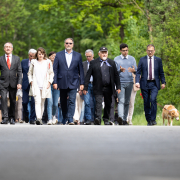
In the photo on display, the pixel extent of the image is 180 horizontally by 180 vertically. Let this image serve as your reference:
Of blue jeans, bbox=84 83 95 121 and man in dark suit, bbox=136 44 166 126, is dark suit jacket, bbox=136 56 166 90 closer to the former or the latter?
man in dark suit, bbox=136 44 166 126

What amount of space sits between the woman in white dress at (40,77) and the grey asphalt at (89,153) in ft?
8.36

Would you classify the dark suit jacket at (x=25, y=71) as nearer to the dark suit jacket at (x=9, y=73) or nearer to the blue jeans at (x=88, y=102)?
the dark suit jacket at (x=9, y=73)

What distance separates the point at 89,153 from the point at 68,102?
5.73 m

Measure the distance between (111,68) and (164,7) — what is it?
36.4 feet

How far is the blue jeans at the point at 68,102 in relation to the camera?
1358 centimetres

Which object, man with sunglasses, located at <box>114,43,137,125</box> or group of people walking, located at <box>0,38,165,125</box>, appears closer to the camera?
group of people walking, located at <box>0,38,165,125</box>

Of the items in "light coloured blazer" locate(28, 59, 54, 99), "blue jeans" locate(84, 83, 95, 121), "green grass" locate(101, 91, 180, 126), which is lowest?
"green grass" locate(101, 91, 180, 126)

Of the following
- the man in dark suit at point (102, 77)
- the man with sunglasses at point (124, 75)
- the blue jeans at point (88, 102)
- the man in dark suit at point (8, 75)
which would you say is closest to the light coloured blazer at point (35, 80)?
the man in dark suit at point (8, 75)

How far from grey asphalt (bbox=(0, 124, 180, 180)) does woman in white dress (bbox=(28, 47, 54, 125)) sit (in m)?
2.55

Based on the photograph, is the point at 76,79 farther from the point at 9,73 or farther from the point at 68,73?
the point at 9,73

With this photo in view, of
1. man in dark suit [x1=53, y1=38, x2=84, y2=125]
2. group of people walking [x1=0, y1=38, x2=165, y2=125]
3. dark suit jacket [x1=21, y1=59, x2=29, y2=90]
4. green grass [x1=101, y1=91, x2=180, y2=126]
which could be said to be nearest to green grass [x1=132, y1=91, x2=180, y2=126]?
green grass [x1=101, y1=91, x2=180, y2=126]

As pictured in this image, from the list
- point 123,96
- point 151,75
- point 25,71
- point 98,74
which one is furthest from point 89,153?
point 25,71

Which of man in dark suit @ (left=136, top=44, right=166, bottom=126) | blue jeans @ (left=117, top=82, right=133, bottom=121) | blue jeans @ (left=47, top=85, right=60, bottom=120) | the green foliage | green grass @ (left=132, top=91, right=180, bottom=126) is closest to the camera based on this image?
man in dark suit @ (left=136, top=44, right=166, bottom=126)

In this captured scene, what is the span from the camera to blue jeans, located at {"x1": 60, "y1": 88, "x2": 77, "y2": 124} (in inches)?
535
